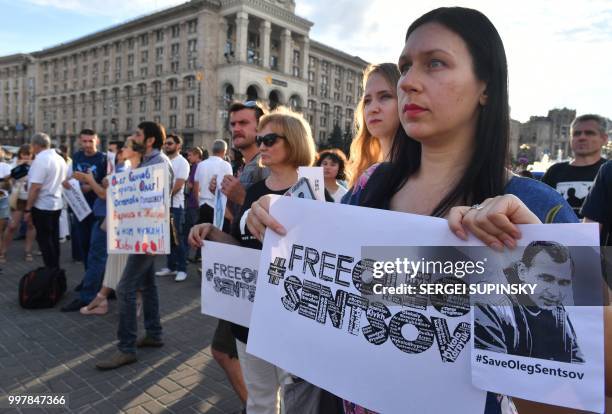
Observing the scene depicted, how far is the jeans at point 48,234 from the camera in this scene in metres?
6.52

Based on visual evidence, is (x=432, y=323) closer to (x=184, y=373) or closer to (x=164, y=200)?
(x=164, y=200)

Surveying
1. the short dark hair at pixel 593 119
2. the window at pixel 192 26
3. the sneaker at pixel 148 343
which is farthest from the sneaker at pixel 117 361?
the window at pixel 192 26

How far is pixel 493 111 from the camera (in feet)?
4.00

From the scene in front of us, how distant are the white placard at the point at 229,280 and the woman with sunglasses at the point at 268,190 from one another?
4.1 inches

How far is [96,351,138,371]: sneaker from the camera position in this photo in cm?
390

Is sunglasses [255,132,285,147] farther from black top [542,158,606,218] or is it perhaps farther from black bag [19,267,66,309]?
black bag [19,267,66,309]

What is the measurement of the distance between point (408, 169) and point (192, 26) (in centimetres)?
6080

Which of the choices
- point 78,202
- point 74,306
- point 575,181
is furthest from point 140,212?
point 575,181

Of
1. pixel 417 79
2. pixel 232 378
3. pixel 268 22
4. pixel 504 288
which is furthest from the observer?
pixel 268 22

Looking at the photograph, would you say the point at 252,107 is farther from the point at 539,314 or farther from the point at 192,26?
the point at 192,26

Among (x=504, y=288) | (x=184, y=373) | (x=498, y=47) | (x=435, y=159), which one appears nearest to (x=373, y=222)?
(x=435, y=159)

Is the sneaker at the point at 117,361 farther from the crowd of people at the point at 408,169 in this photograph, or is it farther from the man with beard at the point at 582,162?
the man with beard at the point at 582,162

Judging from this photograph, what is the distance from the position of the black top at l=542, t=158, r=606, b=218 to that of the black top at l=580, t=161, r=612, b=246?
1.60 m

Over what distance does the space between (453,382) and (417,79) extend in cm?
83
